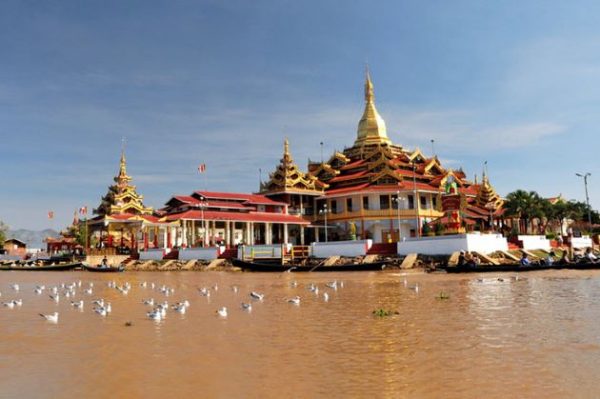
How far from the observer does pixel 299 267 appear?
1700 inches

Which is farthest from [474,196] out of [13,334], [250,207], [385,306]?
[13,334]

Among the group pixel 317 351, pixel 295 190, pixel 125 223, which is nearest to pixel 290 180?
pixel 295 190

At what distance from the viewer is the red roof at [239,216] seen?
57.8 metres

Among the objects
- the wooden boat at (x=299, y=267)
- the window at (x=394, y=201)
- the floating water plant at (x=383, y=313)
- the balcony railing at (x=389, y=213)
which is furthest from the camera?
the window at (x=394, y=201)

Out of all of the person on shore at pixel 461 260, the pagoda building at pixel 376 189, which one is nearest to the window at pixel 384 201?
the pagoda building at pixel 376 189

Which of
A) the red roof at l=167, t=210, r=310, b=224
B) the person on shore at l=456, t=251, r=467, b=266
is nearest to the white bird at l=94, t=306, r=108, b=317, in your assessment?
the person on shore at l=456, t=251, r=467, b=266

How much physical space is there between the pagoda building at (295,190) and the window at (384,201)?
8.32 meters

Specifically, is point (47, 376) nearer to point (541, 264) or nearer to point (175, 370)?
point (175, 370)

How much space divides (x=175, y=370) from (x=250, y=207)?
178 feet

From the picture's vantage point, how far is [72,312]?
698 inches

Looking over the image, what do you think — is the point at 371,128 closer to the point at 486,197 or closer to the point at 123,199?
the point at 486,197

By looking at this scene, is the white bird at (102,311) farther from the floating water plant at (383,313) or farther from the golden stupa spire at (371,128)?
the golden stupa spire at (371,128)

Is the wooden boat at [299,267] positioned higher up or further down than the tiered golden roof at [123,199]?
further down

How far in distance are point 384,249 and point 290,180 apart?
23.5 m
